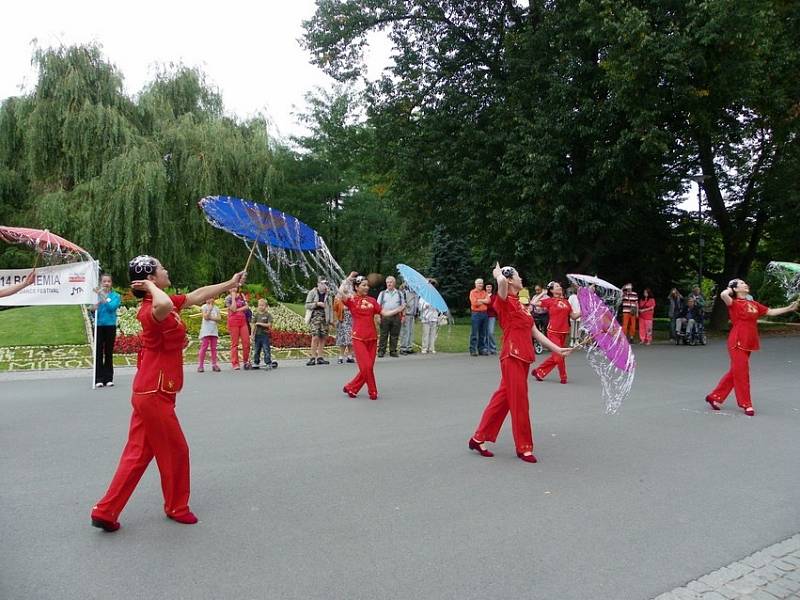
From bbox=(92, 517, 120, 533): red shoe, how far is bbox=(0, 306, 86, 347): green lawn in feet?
44.1

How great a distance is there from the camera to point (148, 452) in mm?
4484

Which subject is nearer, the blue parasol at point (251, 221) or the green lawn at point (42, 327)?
the blue parasol at point (251, 221)

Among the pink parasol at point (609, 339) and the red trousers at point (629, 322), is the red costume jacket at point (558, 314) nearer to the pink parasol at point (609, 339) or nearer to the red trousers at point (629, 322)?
the pink parasol at point (609, 339)

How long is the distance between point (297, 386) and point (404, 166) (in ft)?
42.6

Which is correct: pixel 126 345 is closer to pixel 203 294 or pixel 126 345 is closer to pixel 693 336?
pixel 203 294

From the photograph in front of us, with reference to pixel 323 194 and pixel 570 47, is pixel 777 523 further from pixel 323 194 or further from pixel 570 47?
pixel 323 194

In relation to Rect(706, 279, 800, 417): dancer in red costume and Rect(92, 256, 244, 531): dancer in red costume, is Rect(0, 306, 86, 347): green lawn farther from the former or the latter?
Rect(706, 279, 800, 417): dancer in red costume

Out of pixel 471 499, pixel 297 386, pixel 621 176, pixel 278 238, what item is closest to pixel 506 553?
pixel 471 499

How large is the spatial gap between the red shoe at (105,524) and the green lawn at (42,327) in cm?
1345

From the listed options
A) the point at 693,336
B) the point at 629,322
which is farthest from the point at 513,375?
the point at 693,336

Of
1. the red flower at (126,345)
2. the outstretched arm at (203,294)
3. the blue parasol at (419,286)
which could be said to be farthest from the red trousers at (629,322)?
the outstretched arm at (203,294)

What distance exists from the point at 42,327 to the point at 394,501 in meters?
16.5

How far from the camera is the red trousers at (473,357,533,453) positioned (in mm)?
6293

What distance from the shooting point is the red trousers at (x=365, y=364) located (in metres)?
9.73
